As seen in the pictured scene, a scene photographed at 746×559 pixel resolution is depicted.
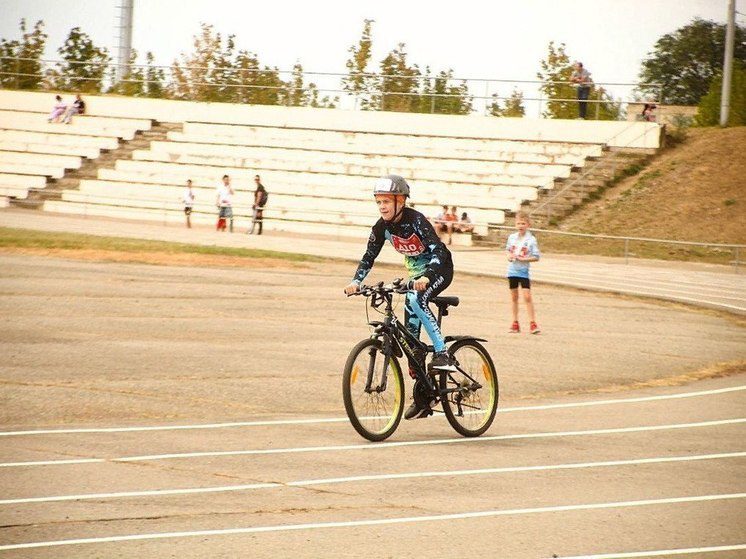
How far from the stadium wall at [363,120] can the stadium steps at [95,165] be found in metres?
1.41

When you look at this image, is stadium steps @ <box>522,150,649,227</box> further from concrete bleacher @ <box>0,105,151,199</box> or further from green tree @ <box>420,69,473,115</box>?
concrete bleacher @ <box>0,105,151,199</box>

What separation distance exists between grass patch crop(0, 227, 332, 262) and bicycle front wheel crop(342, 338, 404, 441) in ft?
60.1

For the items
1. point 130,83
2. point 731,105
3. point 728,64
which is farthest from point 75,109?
point 731,105

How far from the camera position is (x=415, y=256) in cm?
1015

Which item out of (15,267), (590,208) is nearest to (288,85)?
(590,208)

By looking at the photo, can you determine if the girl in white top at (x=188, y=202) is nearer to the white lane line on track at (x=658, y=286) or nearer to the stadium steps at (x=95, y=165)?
the stadium steps at (x=95, y=165)

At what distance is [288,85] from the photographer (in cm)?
5222

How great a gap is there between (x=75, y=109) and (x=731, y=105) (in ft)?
88.9

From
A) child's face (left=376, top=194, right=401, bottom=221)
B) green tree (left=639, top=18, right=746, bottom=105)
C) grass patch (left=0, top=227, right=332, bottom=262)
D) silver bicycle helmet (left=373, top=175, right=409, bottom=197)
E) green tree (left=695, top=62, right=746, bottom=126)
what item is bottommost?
grass patch (left=0, top=227, right=332, bottom=262)

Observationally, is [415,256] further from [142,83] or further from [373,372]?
[142,83]

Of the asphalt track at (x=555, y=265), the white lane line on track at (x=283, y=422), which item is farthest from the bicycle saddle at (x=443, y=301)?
the asphalt track at (x=555, y=265)

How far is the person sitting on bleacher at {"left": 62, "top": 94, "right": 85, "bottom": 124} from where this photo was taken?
51.6 m

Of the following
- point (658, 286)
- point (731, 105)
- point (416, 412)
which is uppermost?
point (731, 105)

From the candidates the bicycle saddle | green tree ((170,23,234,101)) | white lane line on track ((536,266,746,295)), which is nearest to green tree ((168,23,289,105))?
green tree ((170,23,234,101))
